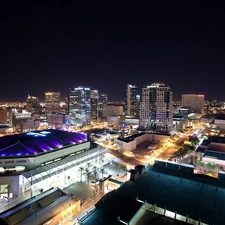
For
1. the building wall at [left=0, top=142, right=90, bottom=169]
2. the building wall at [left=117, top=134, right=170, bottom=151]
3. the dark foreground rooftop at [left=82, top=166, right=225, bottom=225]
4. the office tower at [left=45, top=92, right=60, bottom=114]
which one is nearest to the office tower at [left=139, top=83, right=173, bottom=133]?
the building wall at [left=117, top=134, right=170, bottom=151]

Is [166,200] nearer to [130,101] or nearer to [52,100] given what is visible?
[130,101]

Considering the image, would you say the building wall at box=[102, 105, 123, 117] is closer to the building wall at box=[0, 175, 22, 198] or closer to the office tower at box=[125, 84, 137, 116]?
the office tower at box=[125, 84, 137, 116]

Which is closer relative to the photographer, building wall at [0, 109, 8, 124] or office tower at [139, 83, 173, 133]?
office tower at [139, 83, 173, 133]

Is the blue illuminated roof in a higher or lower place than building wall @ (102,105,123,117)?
lower

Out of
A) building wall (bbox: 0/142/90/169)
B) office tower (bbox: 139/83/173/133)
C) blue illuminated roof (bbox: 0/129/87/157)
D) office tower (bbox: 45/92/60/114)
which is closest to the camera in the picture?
building wall (bbox: 0/142/90/169)

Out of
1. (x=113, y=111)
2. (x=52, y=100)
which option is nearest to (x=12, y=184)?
(x=113, y=111)
